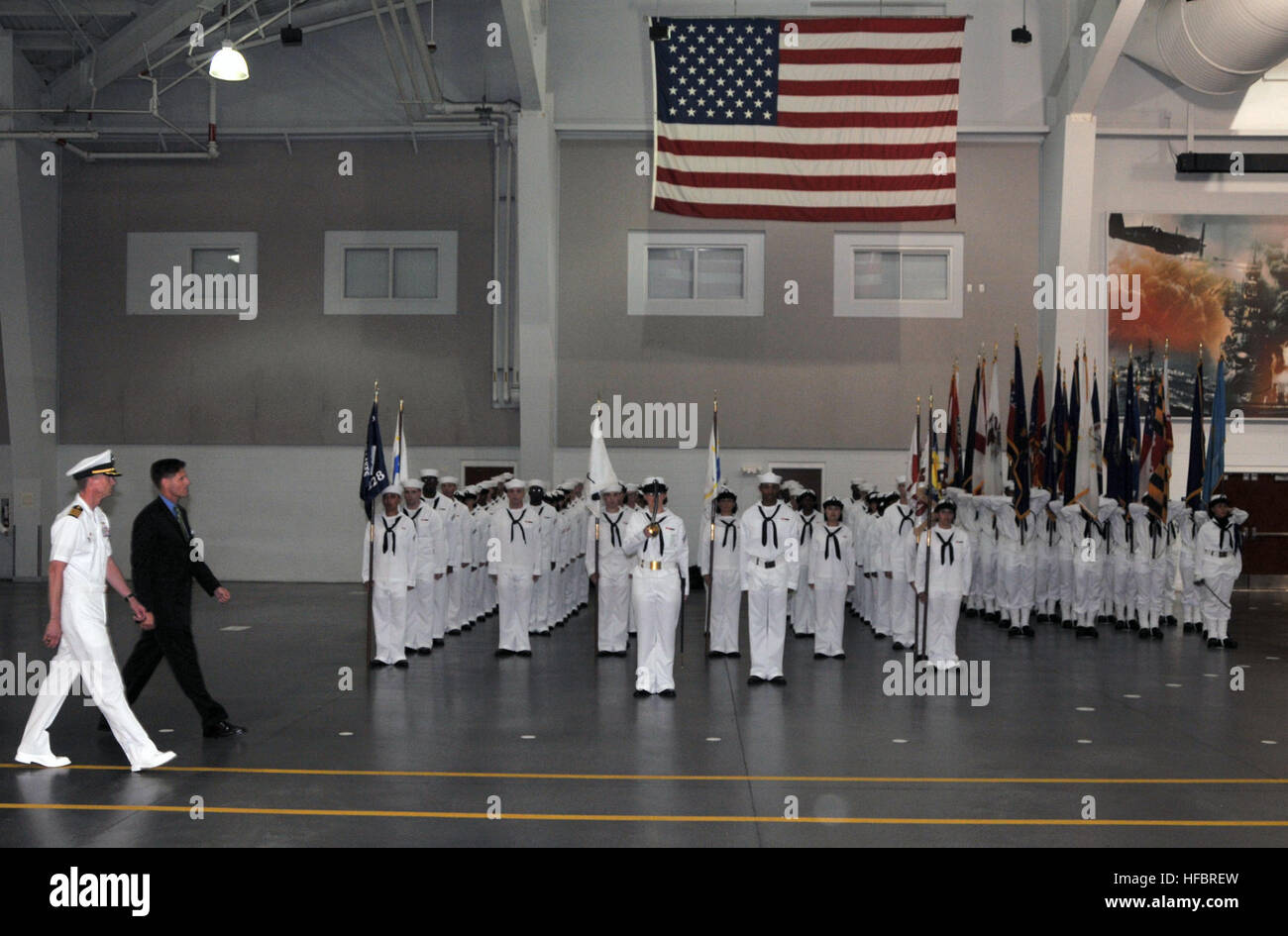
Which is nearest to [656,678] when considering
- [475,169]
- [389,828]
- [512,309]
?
[389,828]

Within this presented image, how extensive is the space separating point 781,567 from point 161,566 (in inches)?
229

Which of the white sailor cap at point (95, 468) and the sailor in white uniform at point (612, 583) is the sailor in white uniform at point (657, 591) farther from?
the white sailor cap at point (95, 468)

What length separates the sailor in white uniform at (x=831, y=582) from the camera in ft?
45.6

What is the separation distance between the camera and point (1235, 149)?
71.0 feet

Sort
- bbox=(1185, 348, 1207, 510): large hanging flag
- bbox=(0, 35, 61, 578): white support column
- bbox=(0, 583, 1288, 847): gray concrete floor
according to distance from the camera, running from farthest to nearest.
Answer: bbox=(0, 35, 61, 578): white support column
bbox=(1185, 348, 1207, 510): large hanging flag
bbox=(0, 583, 1288, 847): gray concrete floor

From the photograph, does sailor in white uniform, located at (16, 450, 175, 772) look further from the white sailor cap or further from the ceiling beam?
the ceiling beam

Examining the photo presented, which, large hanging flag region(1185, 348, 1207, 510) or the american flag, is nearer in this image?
large hanging flag region(1185, 348, 1207, 510)

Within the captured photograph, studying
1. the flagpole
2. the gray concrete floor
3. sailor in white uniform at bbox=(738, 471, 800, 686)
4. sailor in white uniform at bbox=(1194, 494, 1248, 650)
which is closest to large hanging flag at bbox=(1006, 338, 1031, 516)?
sailor in white uniform at bbox=(1194, 494, 1248, 650)

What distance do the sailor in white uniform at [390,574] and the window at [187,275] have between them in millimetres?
11029

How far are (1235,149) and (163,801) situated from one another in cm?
2110

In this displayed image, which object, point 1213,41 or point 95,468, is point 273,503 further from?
point 1213,41

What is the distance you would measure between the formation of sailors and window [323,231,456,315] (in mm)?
5206

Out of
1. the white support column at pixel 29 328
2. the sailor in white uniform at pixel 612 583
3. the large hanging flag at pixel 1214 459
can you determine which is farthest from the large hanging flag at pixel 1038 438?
the white support column at pixel 29 328

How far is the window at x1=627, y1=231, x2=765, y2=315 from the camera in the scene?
22000 mm
